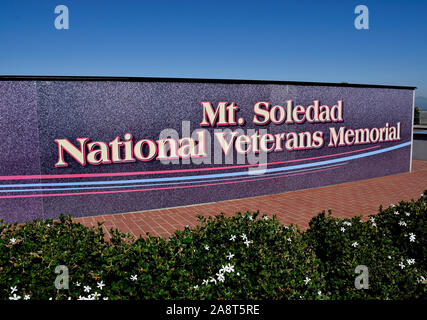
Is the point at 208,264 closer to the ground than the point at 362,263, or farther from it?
farther from it

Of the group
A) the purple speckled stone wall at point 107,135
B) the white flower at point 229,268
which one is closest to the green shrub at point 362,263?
the white flower at point 229,268

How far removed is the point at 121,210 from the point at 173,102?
306 cm

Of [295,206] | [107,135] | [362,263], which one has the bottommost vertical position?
[295,206]

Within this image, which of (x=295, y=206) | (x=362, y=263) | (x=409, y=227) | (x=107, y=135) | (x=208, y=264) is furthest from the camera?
(x=295, y=206)

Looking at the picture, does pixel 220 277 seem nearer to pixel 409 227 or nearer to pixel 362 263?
pixel 362 263

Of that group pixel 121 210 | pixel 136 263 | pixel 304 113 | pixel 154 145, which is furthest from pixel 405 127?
pixel 136 263

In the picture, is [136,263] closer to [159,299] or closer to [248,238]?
[159,299]

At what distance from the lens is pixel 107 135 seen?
25.4 feet

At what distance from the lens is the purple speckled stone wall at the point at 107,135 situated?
7.16 m

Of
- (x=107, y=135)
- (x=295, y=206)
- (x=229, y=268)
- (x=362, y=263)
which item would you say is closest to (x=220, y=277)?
(x=229, y=268)

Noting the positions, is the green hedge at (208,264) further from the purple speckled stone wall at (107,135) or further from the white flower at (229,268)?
the purple speckled stone wall at (107,135)

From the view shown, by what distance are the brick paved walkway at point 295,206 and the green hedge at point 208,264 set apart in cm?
330

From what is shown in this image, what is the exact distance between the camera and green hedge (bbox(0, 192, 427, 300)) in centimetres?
252

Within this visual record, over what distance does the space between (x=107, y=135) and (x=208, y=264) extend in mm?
5753
